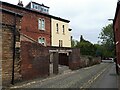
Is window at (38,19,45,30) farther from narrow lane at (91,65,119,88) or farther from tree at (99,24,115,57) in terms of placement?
tree at (99,24,115,57)

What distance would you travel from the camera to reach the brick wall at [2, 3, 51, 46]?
3645 cm

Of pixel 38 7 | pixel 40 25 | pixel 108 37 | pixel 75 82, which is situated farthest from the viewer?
pixel 108 37

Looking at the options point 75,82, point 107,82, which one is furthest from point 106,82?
point 75,82

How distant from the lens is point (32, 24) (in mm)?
38469

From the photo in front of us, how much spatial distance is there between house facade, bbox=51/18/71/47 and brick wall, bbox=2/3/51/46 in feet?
4.36

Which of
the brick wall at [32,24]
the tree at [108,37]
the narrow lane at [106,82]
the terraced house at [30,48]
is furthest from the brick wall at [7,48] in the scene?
the tree at [108,37]

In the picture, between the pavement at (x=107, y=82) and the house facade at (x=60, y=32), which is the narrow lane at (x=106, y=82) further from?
the house facade at (x=60, y=32)

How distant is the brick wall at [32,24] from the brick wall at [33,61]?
14458mm

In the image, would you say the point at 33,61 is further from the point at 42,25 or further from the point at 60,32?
the point at 60,32

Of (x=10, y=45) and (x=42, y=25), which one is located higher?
(x=42, y=25)

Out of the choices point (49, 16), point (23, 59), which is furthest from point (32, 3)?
point (23, 59)

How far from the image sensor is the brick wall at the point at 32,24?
120 feet

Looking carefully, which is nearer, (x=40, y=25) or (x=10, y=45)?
(x=10, y=45)

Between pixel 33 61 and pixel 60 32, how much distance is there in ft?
83.5
